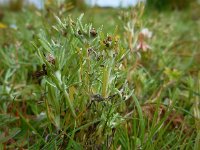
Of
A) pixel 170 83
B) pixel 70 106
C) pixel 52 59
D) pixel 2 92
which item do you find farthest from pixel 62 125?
pixel 170 83

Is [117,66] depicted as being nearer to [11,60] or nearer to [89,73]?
[89,73]

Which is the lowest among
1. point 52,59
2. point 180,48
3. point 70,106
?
point 180,48

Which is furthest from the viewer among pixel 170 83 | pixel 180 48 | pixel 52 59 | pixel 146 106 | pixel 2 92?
pixel 180 48

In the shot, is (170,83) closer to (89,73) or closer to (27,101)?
(27,101)

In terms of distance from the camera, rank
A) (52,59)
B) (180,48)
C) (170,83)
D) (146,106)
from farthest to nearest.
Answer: (180,48), (170,83), (146,106), (52,59)

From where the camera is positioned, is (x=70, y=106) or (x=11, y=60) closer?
(x=70, y=106)

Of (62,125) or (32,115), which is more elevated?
(62,125)

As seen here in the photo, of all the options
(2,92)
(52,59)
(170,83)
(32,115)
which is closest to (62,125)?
(52,59)
